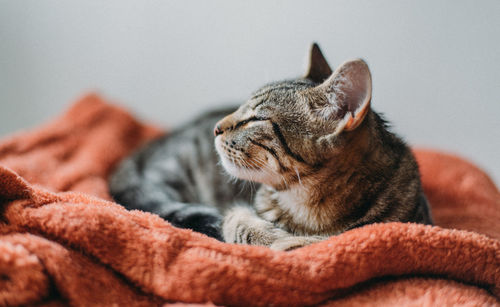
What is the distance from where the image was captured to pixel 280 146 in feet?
3.12

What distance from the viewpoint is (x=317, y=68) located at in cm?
116

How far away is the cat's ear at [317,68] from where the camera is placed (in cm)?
114

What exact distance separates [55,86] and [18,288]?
1.67m

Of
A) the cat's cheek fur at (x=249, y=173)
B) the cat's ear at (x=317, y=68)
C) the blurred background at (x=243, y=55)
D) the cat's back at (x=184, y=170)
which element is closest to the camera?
the cat's cheek fur at (x=249, y=173)

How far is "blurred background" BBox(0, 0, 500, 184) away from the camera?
170cm

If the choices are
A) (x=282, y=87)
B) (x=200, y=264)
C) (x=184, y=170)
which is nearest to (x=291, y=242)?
(x=200, y=264)

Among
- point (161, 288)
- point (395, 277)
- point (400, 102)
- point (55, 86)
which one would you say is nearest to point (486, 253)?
point (395, 277)

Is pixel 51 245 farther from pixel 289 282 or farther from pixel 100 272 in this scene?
pixel 289 282

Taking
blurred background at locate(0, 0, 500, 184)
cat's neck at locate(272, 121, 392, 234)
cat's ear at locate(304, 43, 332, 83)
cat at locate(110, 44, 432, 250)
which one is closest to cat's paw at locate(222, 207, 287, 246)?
cat at locate(110, 44, 432, 250)

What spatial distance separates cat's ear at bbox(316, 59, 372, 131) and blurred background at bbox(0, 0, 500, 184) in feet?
2.33

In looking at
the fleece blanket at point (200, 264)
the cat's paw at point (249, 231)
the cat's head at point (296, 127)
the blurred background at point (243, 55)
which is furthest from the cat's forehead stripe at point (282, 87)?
the blurred background at point (243, 55)

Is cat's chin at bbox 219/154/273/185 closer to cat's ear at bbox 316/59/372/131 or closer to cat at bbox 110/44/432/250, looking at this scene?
cat at bbox 110/44/432/250

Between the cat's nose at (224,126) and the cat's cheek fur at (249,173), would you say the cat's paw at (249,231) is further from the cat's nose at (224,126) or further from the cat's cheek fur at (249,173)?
the cat's nose at (224,126)

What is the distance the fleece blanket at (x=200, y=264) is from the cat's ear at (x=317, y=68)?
50 cm
